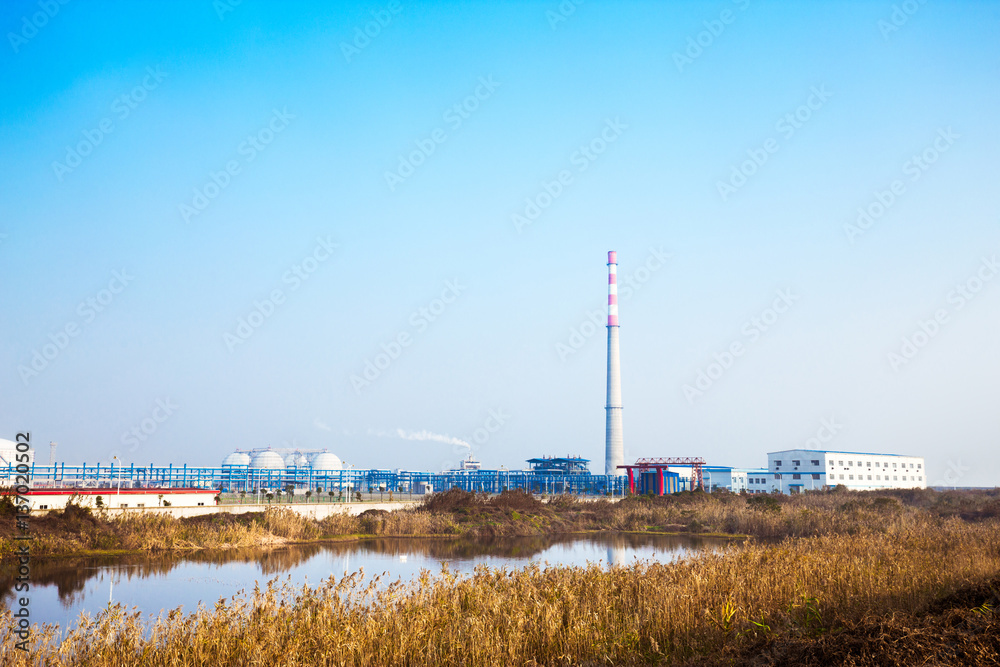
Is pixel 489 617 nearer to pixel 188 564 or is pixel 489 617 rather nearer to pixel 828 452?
pixel 188 564

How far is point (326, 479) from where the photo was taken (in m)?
60.8

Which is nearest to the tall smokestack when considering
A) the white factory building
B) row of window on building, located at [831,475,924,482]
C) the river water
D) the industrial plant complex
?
the industrial plant complex

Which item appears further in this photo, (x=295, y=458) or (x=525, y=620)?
(x=295, y=458)

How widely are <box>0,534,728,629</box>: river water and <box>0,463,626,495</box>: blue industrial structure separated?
619 inches

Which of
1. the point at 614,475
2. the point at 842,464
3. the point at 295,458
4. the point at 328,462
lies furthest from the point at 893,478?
the point at 295,458

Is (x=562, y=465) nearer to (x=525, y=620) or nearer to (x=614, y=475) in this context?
(x=614, y=475)

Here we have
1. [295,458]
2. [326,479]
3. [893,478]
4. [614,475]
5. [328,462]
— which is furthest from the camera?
[295,458]

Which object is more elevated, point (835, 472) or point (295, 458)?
point (835, 472)

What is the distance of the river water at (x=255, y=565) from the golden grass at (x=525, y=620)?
6.44ft

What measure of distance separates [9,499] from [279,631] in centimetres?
1947

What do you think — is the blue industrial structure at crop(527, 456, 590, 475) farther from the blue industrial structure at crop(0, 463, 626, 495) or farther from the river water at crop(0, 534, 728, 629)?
the river water at crop(0, 534, 728, 629)

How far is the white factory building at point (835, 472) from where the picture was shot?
70.6m

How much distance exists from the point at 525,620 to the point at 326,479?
179ft

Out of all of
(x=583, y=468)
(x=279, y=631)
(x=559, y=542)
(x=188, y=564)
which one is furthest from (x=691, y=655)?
(x=583, y=468)
